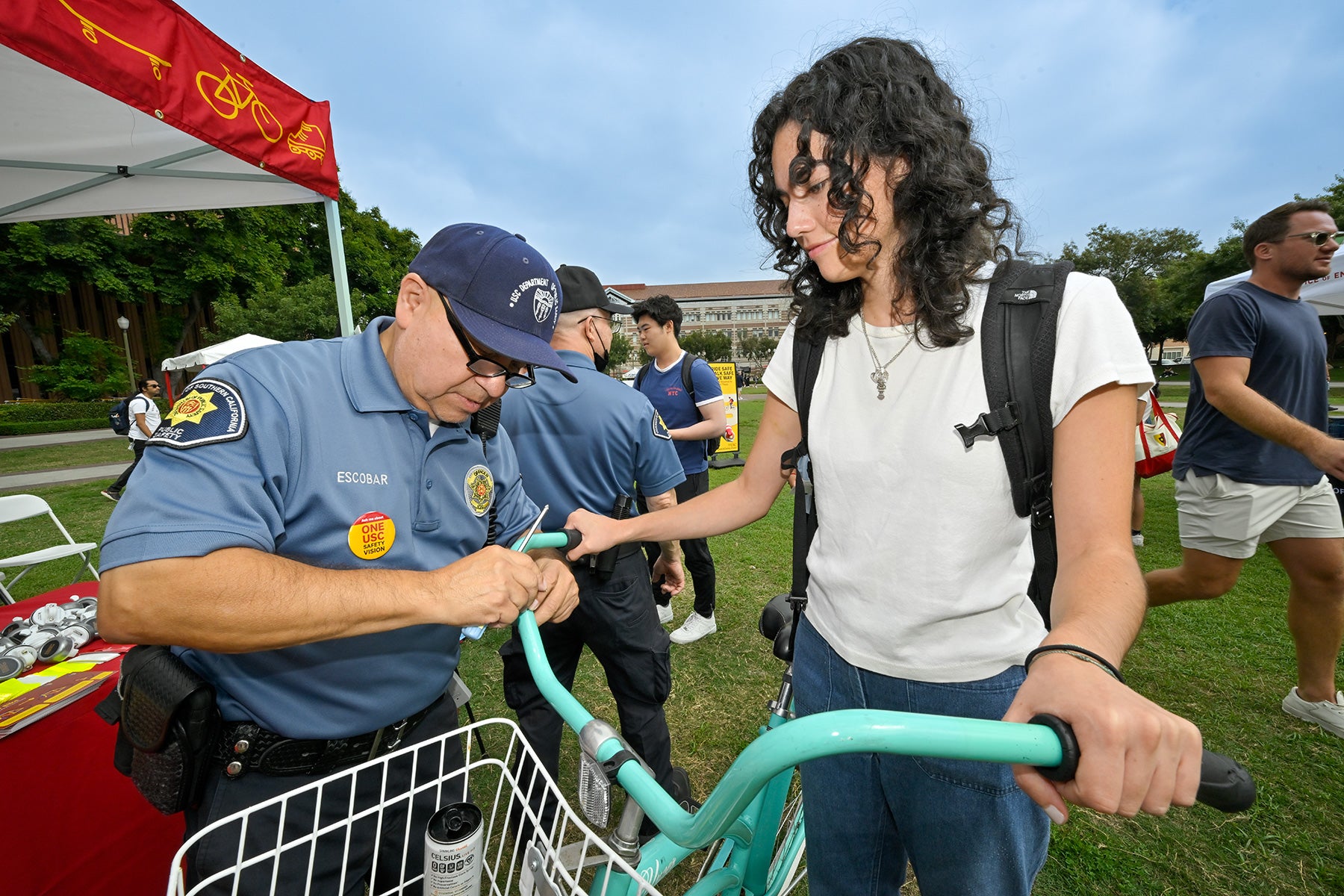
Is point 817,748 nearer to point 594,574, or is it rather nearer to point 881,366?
point 881,366

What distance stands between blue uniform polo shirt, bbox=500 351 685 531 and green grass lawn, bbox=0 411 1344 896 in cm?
171

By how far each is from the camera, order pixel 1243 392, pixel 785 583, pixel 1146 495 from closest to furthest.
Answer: pixel 1243 392 < pixel 785 583 < pixel 1146 495

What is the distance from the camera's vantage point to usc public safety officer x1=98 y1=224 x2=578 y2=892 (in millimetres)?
1123

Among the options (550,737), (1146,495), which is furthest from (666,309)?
(1146,495)

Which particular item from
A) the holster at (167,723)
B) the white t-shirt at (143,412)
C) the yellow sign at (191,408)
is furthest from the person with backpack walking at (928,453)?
the white t-shirt at (143,412)

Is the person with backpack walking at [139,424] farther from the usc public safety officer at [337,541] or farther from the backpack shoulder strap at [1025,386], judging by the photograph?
the backpack shoulder strap at [1025,386]

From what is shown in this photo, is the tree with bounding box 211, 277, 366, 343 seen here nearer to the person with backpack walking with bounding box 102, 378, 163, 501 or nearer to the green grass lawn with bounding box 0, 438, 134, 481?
the green grass lawn with bounding box 0, 438, 134, 481

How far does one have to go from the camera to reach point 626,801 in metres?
1.51

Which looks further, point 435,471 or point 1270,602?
point 1270,602

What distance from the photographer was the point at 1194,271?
120 feet

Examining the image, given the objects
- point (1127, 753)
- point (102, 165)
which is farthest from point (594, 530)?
point (102, 165)

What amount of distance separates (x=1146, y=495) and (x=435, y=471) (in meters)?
10.7

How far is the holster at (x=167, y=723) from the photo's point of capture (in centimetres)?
130

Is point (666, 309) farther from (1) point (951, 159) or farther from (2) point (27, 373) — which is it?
(2) point (27, 373)
